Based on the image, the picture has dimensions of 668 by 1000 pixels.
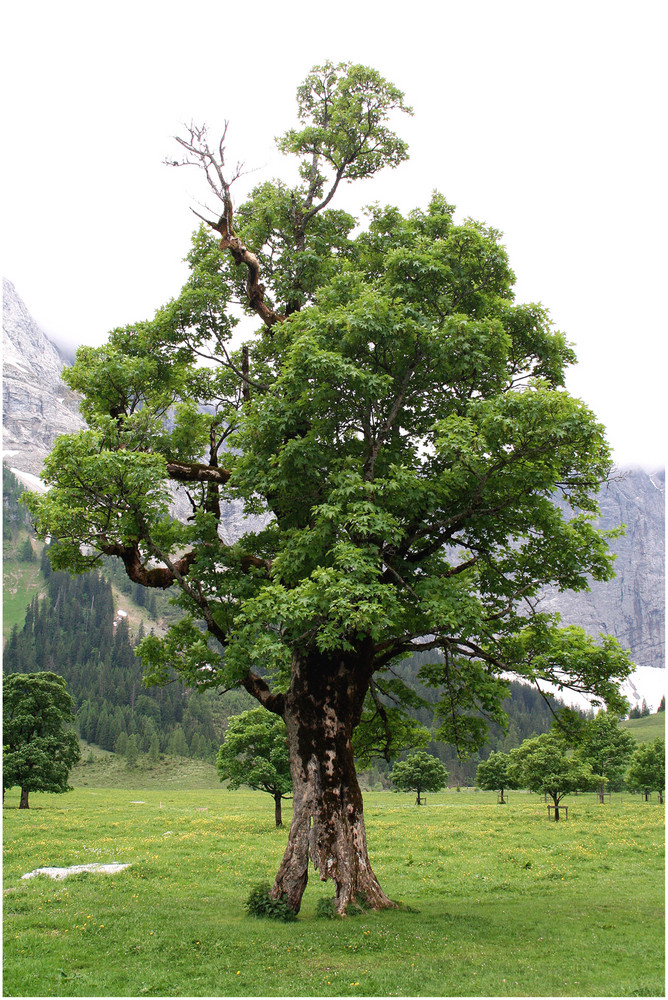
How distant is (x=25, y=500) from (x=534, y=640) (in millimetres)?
14710

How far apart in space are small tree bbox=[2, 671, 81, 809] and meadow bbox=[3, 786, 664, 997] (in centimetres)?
2082

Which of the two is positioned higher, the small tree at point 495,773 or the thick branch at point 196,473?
the thick branch at point 196,473

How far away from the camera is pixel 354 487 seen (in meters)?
15.5

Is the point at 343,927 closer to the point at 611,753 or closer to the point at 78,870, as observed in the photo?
the point at 78,870

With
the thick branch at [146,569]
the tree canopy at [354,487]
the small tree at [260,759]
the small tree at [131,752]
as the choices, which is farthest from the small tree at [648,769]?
the small tree at [131,752]

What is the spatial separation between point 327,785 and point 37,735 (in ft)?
164

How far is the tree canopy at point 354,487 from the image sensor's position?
15469 mm

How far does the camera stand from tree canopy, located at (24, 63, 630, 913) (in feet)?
50.8

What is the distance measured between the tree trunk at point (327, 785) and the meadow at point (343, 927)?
97 cm

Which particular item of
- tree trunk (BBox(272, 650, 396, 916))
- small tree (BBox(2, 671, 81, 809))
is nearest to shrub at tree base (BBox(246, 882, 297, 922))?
tree trunk (BBox(272, 650, 396, 916))

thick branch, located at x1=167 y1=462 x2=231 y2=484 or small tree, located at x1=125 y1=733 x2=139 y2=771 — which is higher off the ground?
thick branch, located at x1=167 y1=462 x2=231 y2=484

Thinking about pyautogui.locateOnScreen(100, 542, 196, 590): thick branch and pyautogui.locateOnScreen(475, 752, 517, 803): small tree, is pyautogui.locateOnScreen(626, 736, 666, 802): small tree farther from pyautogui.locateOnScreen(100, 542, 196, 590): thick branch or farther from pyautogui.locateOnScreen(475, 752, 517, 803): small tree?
pyautogui.locateOnScreen(100, 542, 196, 590): thick branch

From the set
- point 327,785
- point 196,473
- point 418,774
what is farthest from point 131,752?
point 327,785

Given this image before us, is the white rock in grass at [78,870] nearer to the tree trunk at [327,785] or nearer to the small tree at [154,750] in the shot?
the tree trunk at [327,785]
